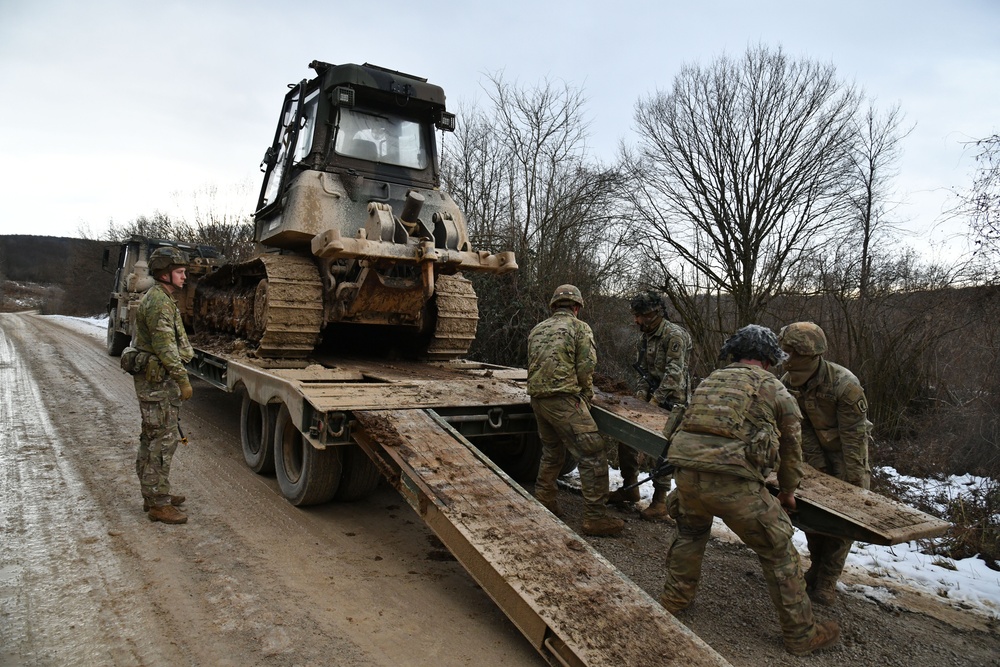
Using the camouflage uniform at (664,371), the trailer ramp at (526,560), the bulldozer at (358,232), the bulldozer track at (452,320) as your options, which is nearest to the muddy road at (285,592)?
the trailer ramp at (526,560)

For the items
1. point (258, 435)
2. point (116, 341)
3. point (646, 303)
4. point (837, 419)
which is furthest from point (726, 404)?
point (116, 341)

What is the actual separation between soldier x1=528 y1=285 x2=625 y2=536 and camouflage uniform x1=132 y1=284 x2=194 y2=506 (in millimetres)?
2811

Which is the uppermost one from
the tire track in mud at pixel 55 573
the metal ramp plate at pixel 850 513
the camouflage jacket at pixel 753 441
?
the camouflage jacket at pixel 753 441

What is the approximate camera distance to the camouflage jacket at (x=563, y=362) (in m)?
5.26

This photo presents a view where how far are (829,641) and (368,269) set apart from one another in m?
4.65

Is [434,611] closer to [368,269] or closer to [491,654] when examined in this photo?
[491,654]

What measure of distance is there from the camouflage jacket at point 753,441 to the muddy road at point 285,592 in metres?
0.98

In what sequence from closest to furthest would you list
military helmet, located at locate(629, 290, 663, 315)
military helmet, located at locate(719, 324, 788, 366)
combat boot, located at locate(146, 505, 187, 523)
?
military helmet, located at locate(719, 324, 788, 366) < combat boot, located at locate(146, 505, 187, 523) < military helmet, located at locate(629, 290, 663, 315)

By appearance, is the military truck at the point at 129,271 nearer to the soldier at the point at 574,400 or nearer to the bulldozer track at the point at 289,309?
the bulldozer track at the point at 289,309

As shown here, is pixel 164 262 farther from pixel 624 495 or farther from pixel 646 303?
pixel 624 495

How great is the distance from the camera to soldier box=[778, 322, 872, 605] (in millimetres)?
4430

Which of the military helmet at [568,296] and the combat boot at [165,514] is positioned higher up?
the military helmet at [568,296]

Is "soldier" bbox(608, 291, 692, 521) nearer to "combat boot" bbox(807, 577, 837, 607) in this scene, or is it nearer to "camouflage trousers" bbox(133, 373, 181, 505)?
"combat boot" bbox(807, 577, 837, 607)

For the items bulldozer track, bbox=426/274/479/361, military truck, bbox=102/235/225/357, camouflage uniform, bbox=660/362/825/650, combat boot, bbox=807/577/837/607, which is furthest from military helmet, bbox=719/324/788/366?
military truck, bbox=102/235/225/357
